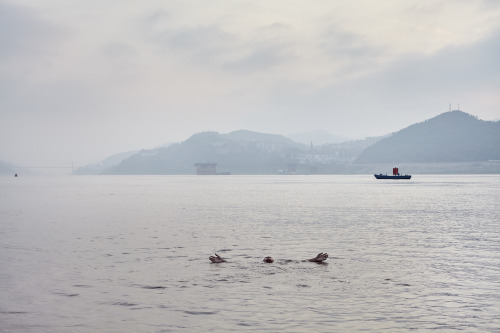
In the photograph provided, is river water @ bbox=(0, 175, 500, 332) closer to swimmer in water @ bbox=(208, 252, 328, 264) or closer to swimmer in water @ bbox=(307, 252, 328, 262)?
swimmer in water @ bbox=(208, 252, 328, 264)

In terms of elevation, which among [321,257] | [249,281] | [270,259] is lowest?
[249,281]

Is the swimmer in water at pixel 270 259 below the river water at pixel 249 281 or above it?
above

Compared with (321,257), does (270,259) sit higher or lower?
lower

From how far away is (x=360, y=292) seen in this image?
923 inches

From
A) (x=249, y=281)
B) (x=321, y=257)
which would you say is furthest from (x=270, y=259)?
(x=249, y=281)

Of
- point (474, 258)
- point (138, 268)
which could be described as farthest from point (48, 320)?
point (474, 258)

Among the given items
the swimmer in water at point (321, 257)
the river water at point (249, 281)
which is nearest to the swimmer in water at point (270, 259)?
the swimmer in water at point (321, 257)

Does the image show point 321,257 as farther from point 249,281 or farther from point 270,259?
point 249,281

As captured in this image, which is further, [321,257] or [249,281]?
[321,257]

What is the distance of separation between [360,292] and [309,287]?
235cm

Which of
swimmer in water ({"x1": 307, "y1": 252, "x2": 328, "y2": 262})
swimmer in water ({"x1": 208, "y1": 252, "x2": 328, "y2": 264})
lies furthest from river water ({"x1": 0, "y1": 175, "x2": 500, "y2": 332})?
swimmer in water ({"x1": 307, "y1": 252, "x2": 328, "y2": 262})

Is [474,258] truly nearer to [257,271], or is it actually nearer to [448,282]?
[448,282]

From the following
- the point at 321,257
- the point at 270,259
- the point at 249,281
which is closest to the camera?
the point at 249,281

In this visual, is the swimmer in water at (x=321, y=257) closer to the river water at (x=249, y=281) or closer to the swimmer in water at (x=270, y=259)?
the swimmer in water at (x=270, y=259)
